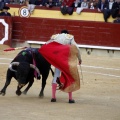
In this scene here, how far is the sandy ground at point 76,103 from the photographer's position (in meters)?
7.18

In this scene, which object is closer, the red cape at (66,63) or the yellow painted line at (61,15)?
the red cape at (66,63)

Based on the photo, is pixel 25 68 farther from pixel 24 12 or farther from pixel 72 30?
pixel 24 12

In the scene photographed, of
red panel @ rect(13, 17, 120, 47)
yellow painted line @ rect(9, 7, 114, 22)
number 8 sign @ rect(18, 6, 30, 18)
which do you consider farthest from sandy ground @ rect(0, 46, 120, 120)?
number 8 sign @ rect(18, 6, 30, 18)

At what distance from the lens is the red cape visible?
8594 millimetres

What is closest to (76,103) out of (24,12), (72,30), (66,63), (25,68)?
(66,63)

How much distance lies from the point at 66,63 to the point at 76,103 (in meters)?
0.60

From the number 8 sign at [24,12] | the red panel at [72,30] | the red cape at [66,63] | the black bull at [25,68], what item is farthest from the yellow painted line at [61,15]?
the red cape at [66,63]

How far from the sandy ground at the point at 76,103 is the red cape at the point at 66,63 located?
28cm

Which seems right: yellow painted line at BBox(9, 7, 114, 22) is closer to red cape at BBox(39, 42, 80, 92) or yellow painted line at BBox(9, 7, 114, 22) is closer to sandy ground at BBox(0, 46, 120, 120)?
sandy ground at BBox(0, 46, 120, 120)

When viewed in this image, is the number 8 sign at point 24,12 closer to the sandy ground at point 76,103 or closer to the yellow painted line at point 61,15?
the yellow painted line at point 61,15

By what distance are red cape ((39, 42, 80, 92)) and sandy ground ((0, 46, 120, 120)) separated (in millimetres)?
279

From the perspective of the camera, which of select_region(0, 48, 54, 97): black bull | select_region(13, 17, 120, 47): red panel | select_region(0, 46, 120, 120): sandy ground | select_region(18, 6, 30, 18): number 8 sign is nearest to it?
select_region(0, 46, 120, 120): sandy ground

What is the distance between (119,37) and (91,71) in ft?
12.2

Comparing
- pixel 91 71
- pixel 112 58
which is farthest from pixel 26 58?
pixel 112 58
